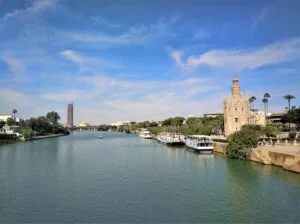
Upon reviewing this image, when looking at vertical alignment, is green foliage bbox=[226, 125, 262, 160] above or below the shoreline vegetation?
below

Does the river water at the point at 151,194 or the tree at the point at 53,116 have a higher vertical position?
the tree at the point at 53,116

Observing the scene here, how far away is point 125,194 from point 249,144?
2733cm

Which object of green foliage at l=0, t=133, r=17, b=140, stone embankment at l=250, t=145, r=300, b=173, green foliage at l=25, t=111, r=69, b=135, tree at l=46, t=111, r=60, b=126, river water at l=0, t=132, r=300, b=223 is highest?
tree at l=46, t=111, r=60, b=126

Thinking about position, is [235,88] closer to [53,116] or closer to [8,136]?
[8,136]

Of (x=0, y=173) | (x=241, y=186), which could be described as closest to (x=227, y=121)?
(x=241, y=186)

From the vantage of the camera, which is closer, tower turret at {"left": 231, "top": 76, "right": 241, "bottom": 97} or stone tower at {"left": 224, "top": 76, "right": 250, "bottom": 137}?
stone tower at {"left": 224, "top": 76, "right": 250, "bottom": 137}

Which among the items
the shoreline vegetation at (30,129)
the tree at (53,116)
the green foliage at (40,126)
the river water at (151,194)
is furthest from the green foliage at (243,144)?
the tree at (53,116)

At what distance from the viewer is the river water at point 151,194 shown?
2303 centimetres

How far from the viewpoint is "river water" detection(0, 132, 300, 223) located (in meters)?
23.0

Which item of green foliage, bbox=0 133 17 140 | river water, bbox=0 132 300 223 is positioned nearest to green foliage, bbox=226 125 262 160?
river water, bbox=0 132 300 223

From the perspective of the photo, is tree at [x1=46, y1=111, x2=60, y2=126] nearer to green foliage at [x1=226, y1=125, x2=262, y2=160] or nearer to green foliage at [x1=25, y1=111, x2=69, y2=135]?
green foliage at [x1=25, y1=111, x2=69, y2=135]

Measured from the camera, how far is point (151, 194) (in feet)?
95.3

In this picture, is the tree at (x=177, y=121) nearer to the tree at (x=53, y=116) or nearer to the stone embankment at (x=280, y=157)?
the tree at (x=53, y=116)

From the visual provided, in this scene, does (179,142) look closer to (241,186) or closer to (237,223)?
(241,186)
